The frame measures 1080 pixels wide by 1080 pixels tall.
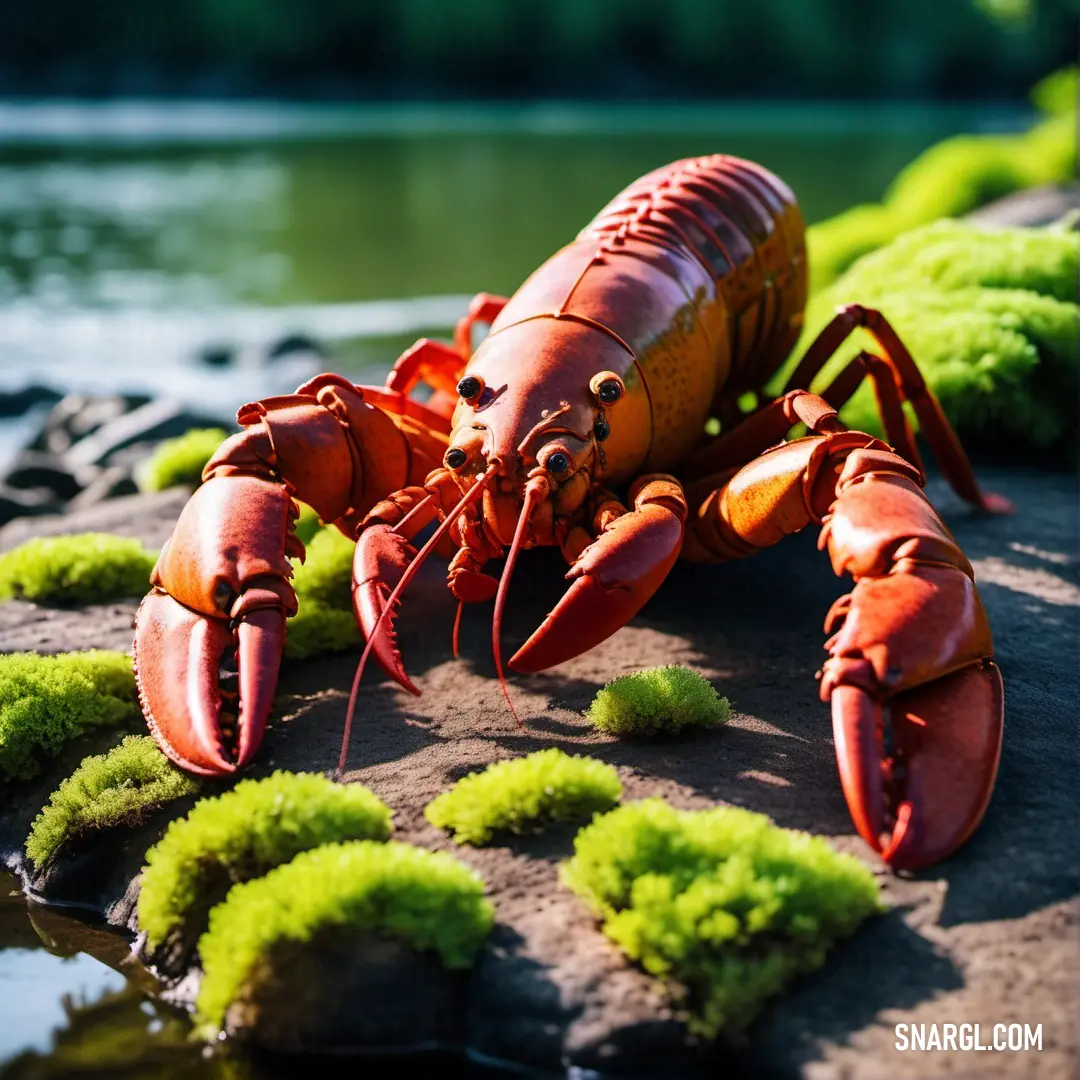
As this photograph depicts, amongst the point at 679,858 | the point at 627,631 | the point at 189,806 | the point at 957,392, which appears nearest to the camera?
the point at 679,858

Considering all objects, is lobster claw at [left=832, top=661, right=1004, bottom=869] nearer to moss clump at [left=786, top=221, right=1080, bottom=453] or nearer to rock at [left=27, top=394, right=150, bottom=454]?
moss clump at [left=786, top=221, right=1080, bottom=453]

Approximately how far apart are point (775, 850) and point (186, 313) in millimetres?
13438

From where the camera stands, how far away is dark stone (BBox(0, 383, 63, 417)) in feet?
41.0

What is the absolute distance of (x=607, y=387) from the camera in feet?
16.5

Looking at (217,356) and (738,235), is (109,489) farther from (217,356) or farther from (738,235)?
(217,356)

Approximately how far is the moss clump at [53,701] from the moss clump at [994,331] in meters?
4.33

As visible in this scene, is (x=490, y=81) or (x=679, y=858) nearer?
(x=679, y=858)

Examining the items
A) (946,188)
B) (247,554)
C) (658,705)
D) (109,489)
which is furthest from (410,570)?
(946,188)

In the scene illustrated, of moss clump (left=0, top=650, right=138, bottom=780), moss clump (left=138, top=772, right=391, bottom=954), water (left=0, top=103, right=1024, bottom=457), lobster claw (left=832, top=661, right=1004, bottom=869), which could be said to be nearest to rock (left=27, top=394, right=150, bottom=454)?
water (left=0, top=103, right=1024, bottom=457)

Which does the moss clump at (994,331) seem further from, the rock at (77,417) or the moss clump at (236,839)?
the rock at (77,417)

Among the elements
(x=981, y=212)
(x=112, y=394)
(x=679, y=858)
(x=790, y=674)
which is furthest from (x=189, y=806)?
(x=981, y=212)

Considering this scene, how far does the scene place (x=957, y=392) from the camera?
24.9 ft

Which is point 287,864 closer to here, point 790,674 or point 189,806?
point 189,806

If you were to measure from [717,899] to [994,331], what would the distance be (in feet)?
17.1
